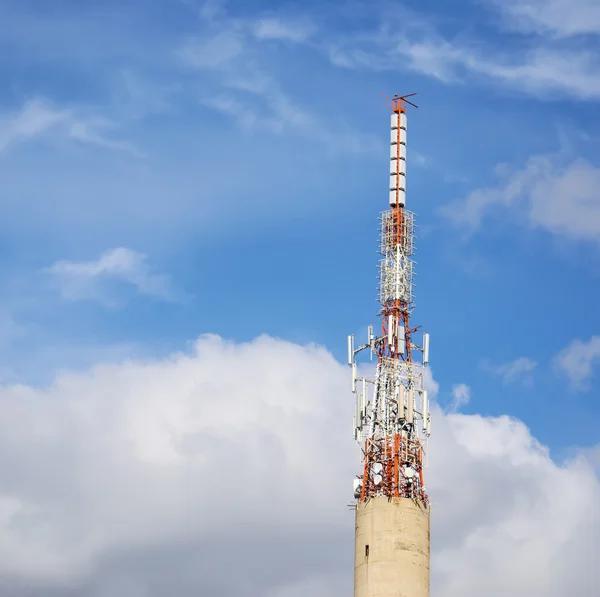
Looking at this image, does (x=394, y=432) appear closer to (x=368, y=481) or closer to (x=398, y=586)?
(x=368, y=481)

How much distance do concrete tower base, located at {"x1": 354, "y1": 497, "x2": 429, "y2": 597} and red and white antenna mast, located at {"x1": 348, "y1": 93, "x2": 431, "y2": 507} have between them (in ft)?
5.98

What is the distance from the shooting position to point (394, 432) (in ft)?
512

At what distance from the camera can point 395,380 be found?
159 meters

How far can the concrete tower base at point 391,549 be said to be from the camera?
482 ft

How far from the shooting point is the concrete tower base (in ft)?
482

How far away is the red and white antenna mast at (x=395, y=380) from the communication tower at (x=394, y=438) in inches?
4.2

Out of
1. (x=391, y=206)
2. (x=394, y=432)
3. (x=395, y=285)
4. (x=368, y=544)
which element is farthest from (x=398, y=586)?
(x=391, y=206)

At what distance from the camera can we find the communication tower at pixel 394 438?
148 m

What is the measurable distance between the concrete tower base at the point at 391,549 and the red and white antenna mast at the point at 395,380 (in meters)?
1.82

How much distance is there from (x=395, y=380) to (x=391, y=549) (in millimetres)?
20016

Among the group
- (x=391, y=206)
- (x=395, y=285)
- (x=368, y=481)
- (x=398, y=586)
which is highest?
(x=391, y=206)

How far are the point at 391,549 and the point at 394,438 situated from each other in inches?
514

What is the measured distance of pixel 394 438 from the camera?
15562cm

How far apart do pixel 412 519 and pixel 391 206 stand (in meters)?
37.8
